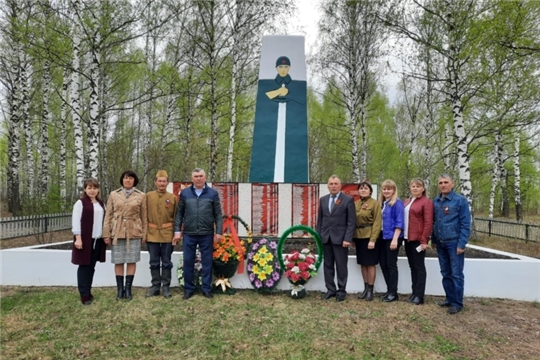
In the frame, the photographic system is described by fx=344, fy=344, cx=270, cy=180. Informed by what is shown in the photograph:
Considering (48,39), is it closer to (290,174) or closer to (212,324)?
(290,174)

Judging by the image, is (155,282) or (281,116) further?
(281,116)

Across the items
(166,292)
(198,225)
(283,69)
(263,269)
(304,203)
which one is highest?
(283,69)

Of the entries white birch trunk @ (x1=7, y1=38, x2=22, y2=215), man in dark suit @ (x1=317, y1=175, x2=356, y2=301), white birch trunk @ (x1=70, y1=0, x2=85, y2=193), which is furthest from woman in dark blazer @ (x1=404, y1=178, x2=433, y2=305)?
white birch trunk @ (x1=7, y1=38, x2=22, y2=215)

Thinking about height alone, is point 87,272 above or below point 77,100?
below

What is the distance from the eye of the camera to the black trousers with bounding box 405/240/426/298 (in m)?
4.02

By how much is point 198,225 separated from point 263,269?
103 cm

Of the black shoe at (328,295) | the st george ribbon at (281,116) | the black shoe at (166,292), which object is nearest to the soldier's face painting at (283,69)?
the st george ribbon at (281,116)

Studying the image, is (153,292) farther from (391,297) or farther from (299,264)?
(391,297)

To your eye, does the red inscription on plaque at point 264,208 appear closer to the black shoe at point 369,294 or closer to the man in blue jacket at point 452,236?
the black shoe at point 369,294

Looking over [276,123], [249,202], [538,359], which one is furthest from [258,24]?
[538,359]

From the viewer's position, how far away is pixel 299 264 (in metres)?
4.40

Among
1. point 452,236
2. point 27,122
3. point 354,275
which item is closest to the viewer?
point 452,236

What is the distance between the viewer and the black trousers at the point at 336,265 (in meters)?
4.20

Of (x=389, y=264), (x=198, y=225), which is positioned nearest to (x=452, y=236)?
(x=389, y=264)
